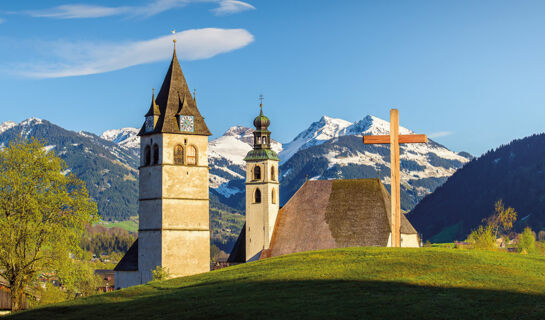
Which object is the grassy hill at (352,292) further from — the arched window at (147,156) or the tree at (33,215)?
the arched window at (147,156)

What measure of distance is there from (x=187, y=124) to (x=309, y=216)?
18.6 meters

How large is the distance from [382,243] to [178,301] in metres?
46.3

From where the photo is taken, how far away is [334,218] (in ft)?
303

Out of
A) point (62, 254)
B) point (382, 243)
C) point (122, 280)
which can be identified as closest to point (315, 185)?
point (382, 243)

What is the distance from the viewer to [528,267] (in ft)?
169

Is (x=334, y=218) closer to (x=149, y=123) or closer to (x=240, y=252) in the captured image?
(x=240, y=252)

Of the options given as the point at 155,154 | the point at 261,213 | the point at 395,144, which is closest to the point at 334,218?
the point at 261,213

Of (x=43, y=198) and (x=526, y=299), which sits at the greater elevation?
(x=43, y=198)

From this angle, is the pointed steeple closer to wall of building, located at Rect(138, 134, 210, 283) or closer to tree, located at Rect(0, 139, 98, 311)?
wall of building, located at Rect(138, 134, 210, 283)

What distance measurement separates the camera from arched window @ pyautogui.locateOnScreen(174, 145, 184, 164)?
90.4 meters

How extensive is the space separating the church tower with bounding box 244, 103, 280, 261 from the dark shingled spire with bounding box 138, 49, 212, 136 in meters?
10.5

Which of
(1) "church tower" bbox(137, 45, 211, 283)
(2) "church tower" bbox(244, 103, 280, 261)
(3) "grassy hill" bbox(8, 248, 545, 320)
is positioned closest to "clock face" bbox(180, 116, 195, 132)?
(1) "church tower" bbox(137, 45, 211, 283)

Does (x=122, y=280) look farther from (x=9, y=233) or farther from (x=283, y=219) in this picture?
(x=9, y=233)

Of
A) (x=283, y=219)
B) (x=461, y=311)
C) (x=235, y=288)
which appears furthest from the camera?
(x=283, y=219)
